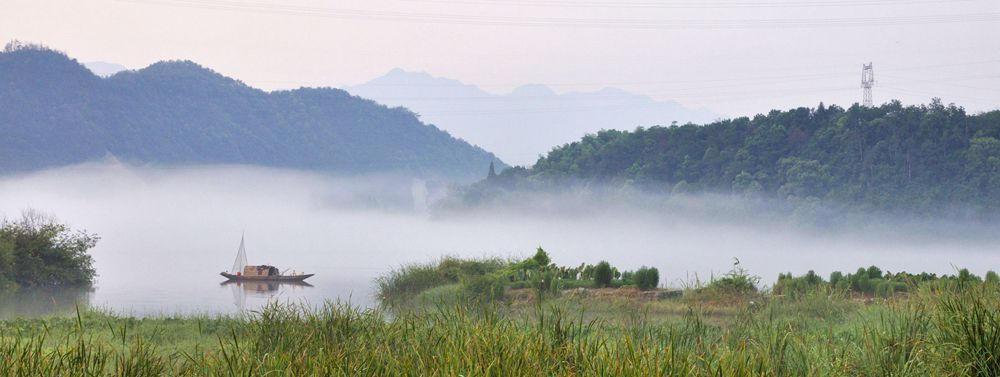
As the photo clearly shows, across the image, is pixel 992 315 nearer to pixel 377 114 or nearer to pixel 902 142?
pixel 902 142

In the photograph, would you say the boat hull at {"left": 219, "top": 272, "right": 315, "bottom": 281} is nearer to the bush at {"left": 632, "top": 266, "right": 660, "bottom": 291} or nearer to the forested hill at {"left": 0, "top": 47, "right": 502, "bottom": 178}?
the bush at {"left": 632, "top": 266, "right": 660, "bottom": 291}

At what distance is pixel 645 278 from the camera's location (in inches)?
781

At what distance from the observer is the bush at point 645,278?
1981cm

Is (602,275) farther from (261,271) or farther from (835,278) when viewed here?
(261,271)

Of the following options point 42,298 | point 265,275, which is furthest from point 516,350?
point 265,275

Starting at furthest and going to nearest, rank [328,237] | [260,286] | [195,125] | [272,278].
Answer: [195,125] → [328,237] → [272,278] → [260,286]

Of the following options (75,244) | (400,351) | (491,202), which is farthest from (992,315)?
(491,202)

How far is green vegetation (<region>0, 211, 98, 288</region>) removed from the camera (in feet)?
85.8

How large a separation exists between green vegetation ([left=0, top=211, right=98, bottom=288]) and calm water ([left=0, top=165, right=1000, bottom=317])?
0.82 meters

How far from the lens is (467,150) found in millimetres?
104250

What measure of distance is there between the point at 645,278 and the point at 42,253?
56.4 feet

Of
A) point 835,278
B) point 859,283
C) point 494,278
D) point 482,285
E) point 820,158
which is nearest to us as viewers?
point 859,283

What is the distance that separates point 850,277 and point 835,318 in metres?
5.76

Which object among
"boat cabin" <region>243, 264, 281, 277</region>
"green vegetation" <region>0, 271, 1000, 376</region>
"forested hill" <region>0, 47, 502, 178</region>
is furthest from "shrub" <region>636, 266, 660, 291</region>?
"forested hill" <region>0, 47, 502, 178</region>
